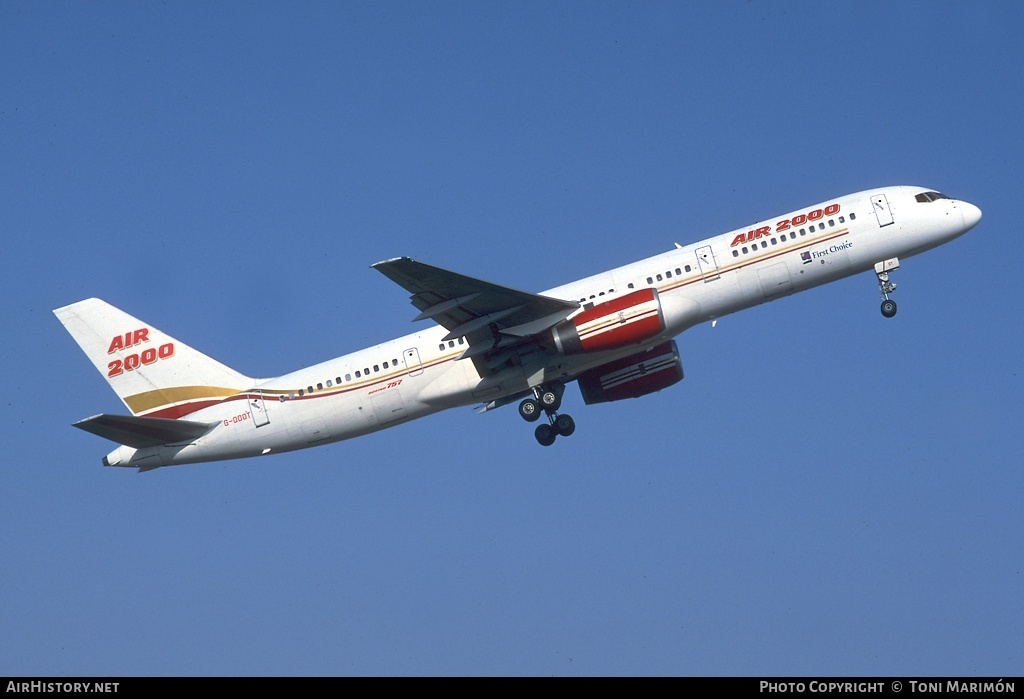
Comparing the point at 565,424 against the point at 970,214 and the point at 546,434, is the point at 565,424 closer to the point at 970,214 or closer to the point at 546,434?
the point at 546,434

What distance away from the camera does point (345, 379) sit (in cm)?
4394

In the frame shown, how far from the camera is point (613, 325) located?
136 ft

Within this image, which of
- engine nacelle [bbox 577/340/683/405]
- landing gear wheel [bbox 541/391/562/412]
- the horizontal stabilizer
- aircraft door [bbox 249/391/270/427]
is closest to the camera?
the horizontal stabilizer

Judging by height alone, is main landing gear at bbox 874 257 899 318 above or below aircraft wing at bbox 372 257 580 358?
below

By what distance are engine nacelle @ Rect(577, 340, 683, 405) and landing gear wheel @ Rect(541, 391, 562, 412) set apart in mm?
2509

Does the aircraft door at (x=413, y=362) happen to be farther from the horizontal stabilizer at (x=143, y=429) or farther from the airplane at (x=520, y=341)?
the horizontal stabilizer at (x=143, y=429)

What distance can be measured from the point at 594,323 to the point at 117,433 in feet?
57.0

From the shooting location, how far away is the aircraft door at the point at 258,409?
145ft

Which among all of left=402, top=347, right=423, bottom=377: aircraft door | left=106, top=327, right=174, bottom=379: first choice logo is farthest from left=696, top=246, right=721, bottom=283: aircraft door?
left=106, top=327, right=174, bottom=379: first choice logo

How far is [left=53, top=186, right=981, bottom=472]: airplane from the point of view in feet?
138

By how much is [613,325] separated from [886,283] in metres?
10.4

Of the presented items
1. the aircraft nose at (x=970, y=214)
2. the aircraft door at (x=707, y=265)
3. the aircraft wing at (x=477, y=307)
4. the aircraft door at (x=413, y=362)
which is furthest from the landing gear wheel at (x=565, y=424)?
the aircraft nose at (x=970, y=214)

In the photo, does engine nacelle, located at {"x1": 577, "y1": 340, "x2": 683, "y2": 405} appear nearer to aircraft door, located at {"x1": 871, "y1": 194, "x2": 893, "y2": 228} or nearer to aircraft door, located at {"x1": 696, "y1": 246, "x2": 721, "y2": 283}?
aircraft door, located at {"x1": 696, "y1": 246, "x2": 721, "y2": 283}
